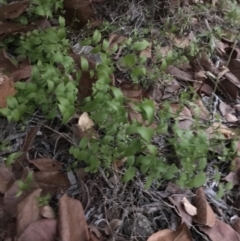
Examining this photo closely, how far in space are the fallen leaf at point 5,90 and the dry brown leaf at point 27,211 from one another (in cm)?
33

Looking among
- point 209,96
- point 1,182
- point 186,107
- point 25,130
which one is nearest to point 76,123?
point 25,130

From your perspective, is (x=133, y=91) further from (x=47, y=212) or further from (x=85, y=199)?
(x=47, y=212)

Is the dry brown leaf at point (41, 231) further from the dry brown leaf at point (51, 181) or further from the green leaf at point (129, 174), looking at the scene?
the green leaf at point (129, 174)

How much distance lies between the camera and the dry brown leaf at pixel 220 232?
1.54 m

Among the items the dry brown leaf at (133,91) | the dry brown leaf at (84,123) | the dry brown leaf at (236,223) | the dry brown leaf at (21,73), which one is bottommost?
the dry brown leaf at (236,223)

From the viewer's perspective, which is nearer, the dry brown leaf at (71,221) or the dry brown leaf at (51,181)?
the dry brown leaf at (71,221)

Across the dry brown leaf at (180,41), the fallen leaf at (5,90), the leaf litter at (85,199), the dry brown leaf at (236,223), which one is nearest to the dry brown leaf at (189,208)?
the leaf litter at (85,199)

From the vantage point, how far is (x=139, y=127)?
4.54 feet

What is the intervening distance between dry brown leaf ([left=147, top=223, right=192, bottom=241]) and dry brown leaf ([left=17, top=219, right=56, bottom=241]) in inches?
11.6

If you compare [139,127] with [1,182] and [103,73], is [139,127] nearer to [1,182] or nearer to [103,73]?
[103,73]

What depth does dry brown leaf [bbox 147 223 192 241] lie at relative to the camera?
4.86ft

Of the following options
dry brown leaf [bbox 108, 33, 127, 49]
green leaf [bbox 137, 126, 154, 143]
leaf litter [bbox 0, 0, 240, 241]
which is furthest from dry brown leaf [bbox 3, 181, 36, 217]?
dry brown leaf [bbox 108, 33, 127, 49]

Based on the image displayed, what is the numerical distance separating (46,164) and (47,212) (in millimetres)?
188

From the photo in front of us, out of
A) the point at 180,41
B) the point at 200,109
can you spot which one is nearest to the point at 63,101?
the point at 200,109
